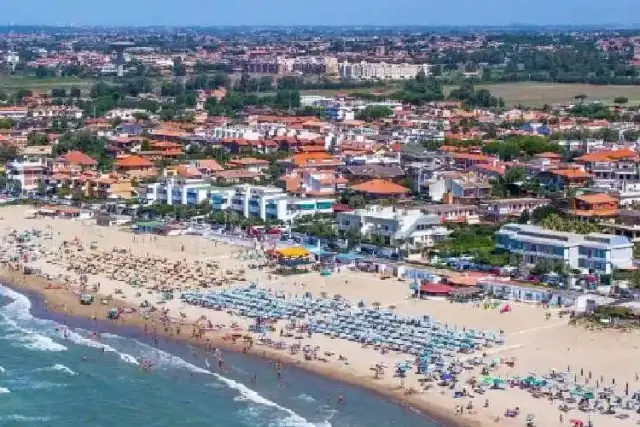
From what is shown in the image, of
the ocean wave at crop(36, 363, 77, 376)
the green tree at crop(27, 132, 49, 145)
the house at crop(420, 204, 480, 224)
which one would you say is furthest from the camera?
the green tree at crop(27, 132, 49, 145)

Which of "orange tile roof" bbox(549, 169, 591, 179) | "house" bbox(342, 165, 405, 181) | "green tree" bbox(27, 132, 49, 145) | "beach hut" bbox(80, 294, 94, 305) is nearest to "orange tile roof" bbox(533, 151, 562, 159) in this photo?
"orange tile roof" bbox(549, 169, 591, 179)

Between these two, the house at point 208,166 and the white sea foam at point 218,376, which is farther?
the house at point 208,166

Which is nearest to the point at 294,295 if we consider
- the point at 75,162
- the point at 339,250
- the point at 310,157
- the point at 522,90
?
the point at 339,250

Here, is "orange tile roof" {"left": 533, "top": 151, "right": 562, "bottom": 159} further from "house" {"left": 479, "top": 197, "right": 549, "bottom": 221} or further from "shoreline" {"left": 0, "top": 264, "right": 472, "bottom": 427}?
"shoreline" {"left": 0, "top": 264, "right": 472, "bottom": 427}

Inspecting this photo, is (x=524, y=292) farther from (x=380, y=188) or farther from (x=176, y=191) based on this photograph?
(x=176, y=191)

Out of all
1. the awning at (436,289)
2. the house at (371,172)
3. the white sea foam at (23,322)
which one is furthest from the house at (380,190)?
the white sea foam at (23,322)

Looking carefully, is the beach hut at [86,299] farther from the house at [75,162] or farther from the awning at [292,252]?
the house at [75,162]

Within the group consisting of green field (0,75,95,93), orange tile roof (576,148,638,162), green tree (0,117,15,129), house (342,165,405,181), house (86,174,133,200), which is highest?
orange tile roof (576,148,638,162)
